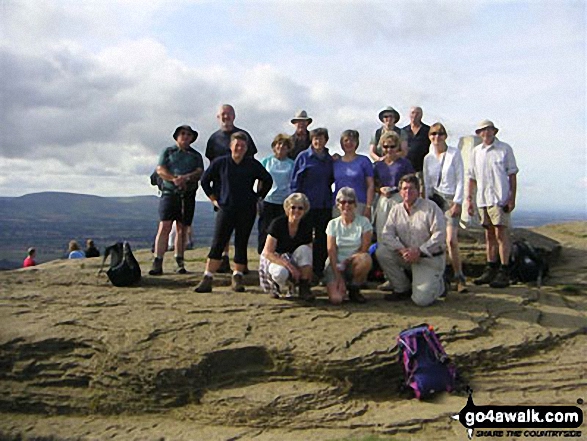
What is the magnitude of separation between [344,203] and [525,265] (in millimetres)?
4020

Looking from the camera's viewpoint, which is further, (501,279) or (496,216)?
(501,279)

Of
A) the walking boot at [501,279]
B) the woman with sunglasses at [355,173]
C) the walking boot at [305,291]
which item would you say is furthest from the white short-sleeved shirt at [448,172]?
the walking boot at [305,291]

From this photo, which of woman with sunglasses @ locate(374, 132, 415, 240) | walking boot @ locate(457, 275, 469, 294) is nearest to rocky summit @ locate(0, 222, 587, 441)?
walking boot @ locate(457, 275, 469, 294)

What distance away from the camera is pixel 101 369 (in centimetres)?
664

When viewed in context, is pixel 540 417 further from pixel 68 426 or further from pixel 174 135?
pixel 174 135

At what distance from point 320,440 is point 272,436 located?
0.52 metres

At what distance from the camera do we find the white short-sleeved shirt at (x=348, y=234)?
755 cm

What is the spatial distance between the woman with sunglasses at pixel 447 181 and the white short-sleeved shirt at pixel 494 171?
0.52 meters

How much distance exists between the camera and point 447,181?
8.20 meters

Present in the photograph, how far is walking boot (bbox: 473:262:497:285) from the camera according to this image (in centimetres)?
Answer: 902

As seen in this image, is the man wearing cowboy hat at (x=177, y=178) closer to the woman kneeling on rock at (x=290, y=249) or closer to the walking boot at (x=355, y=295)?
the woman kneeling on rock at (x=290, y=249)

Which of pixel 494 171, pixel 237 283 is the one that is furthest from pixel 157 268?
pixel 494 171

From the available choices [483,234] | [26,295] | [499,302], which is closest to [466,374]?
[499,302]

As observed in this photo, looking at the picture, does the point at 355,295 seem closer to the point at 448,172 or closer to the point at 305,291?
the point at 305,291
